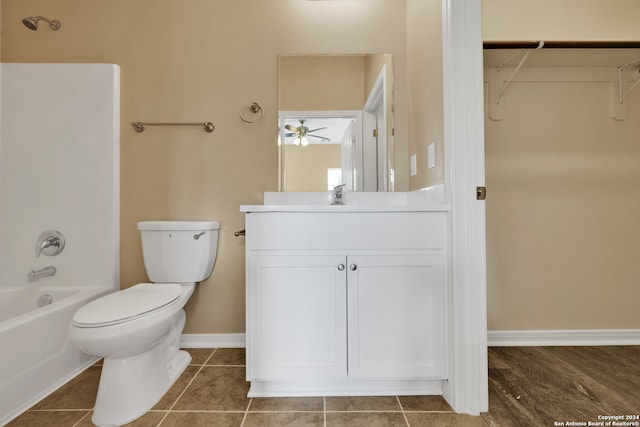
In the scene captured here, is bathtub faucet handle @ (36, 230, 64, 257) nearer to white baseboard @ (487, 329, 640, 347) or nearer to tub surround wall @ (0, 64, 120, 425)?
tub surround wall @ (0, 64, 120, 425)

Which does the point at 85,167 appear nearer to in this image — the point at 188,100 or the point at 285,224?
the point at 188,100

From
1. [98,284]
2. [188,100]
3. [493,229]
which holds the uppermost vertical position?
[188,100]

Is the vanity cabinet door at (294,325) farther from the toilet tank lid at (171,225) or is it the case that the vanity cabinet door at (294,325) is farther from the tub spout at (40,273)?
the tub spout at (40,273)

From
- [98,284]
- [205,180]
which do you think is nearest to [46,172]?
[98,284]

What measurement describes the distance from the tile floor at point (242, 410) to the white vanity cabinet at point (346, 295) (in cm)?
11

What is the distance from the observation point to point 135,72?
5.95ft

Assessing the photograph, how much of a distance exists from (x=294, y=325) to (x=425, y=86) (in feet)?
4.33

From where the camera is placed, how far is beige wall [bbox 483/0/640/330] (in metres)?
1.76

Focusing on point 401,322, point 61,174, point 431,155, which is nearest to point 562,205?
point 431,155

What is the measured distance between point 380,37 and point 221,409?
218 cm

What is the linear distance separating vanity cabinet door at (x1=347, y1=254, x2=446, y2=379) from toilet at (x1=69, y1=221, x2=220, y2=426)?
832 mm

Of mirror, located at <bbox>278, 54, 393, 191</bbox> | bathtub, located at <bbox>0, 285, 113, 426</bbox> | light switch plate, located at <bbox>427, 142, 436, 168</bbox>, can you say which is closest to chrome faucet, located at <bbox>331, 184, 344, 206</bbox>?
mirror, located at <bbox>278, 54, 393, 191</bbox>

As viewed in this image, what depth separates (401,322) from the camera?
1.25m

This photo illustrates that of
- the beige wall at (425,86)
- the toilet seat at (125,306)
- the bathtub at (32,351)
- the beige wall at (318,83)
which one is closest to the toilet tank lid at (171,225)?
the toilet seat at (125,306)
